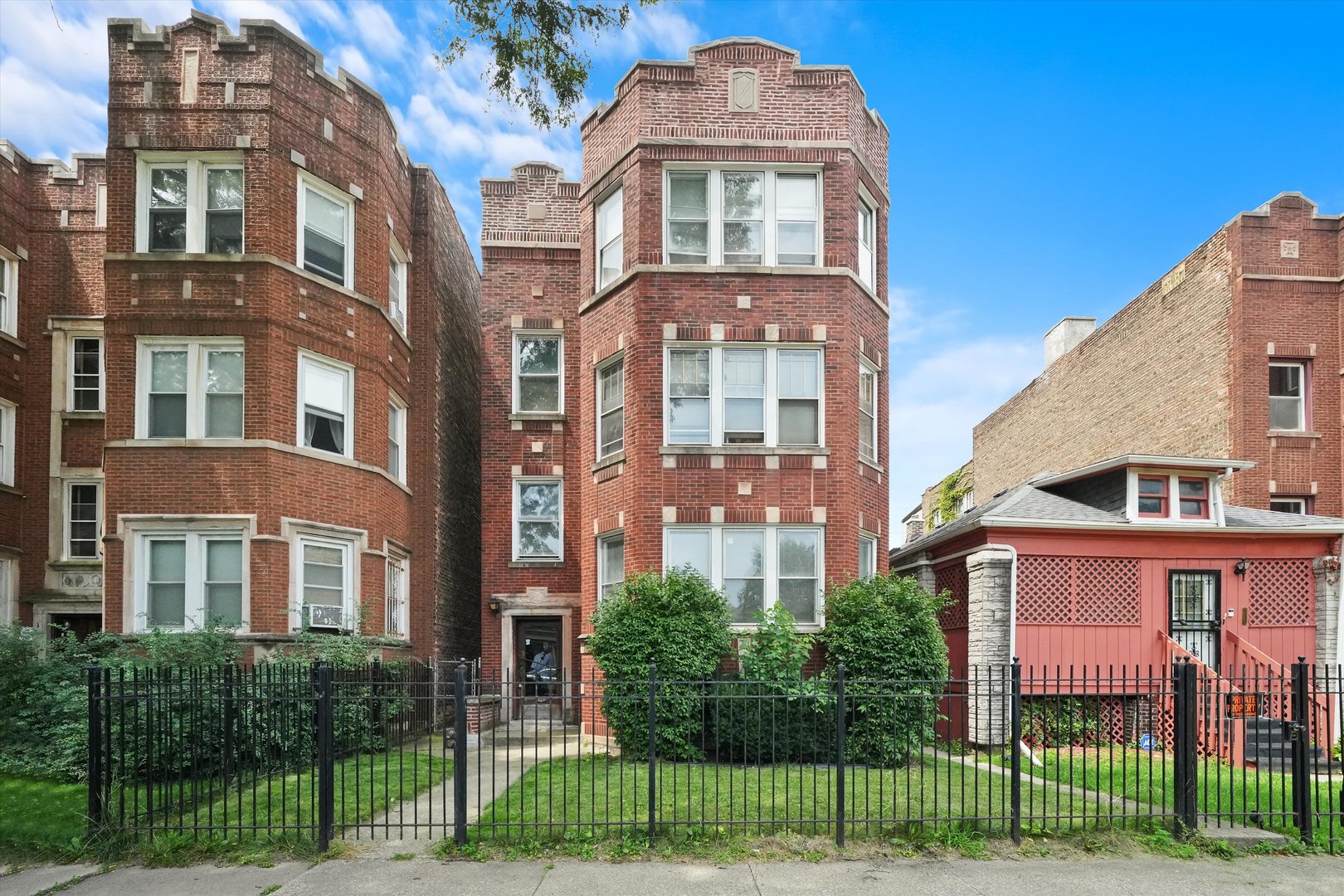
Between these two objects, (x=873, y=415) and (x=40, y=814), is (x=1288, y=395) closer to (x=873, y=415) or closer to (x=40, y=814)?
(x=873, y=415)

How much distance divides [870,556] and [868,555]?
0.05 m

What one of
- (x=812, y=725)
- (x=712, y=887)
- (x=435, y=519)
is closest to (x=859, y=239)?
(x=812, y=725)

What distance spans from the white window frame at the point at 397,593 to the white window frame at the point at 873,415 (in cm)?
897

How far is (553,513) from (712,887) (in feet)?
40.8

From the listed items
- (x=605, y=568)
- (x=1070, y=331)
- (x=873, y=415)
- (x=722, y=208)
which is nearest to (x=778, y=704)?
(x=605, y=568)

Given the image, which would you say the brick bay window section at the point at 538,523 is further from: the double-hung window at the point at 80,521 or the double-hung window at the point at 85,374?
the double-hung window at the point at 85,374

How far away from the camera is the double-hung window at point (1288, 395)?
21359 mm

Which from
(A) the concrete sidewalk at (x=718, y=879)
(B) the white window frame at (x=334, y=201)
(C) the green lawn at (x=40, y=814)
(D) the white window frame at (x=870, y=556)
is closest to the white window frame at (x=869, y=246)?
(D) the white window frame at (x=870, y=556)

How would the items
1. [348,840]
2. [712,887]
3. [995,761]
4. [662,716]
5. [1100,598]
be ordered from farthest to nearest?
[1100,598] < [995,761] < [662,716] < [348,840] < [712,887]

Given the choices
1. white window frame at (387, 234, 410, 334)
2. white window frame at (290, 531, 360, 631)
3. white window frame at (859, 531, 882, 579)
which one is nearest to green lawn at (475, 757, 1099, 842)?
white window frame at (859, 531, 882, 579)

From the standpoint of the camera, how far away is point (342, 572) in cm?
1619

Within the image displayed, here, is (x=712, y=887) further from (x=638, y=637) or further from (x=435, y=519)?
(x=435, y=519)

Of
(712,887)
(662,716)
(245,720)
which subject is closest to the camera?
(712,887)

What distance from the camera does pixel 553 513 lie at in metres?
19.9
